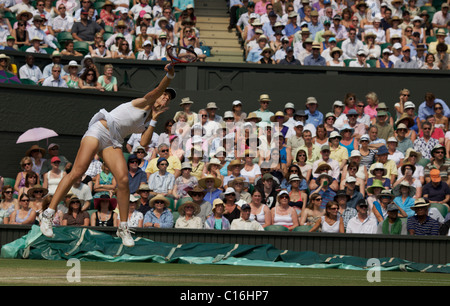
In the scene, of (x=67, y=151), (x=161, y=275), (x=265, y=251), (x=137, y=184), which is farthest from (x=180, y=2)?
(x=161, y=275)

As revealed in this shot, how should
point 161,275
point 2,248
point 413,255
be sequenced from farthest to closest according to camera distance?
point 413,255 → point 2,248 → point 161,275

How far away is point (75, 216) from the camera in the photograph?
44.5 feet

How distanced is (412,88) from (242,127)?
15.1 feet

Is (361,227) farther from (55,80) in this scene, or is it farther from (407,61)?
(55,80)

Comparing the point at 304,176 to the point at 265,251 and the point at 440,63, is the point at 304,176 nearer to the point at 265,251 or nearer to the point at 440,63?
the point at 265,251

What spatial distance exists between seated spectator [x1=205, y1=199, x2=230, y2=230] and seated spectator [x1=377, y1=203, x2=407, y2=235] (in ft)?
8.38

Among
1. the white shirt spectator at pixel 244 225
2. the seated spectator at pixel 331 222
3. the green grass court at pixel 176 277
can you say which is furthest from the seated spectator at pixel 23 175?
the seated spectator at pixel 331 222

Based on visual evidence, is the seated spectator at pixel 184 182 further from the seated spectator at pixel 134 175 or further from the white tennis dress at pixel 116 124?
the white tennis dress at pixel 116 124

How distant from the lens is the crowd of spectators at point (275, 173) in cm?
1367

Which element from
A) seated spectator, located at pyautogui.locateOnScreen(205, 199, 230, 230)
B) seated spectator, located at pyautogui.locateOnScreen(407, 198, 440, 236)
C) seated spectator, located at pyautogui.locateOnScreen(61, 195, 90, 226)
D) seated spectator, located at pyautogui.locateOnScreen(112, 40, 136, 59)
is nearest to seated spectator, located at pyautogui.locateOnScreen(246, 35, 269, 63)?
seated spectator, located at pyautogui.locateOnScreen(112, 40, 136, 59)

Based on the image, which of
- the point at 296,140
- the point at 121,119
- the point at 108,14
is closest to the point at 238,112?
the point at 296,140

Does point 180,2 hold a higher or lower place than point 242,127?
higher

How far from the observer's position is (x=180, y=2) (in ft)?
70.1

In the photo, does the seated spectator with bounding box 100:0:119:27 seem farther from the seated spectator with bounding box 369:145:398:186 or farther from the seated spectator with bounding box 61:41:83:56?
the seated spectator with bounding box 369:145:398:186
